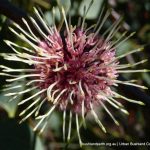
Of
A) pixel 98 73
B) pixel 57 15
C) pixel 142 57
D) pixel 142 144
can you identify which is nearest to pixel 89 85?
pixel 98 73

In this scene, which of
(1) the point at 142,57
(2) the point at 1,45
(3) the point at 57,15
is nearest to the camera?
(2) the point at 1,45

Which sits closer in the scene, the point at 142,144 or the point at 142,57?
the point at 142,144

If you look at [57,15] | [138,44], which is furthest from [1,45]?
[138,44]

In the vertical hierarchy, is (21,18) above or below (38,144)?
above

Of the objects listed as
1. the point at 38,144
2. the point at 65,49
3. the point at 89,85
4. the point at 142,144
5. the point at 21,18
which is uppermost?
the point at 21,18

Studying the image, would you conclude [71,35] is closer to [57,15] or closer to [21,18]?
[21,18]

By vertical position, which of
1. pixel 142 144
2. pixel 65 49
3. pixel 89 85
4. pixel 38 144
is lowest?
pixel 142 144

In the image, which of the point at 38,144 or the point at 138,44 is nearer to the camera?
the point at 38,144

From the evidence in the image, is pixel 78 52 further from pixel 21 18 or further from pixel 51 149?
pixel 51 149

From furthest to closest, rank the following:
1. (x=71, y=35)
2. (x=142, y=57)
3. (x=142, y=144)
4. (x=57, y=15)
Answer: (x=142, y=57) < (x=142, y=144) < (x=57, y=15) < (x=71, y=35)
